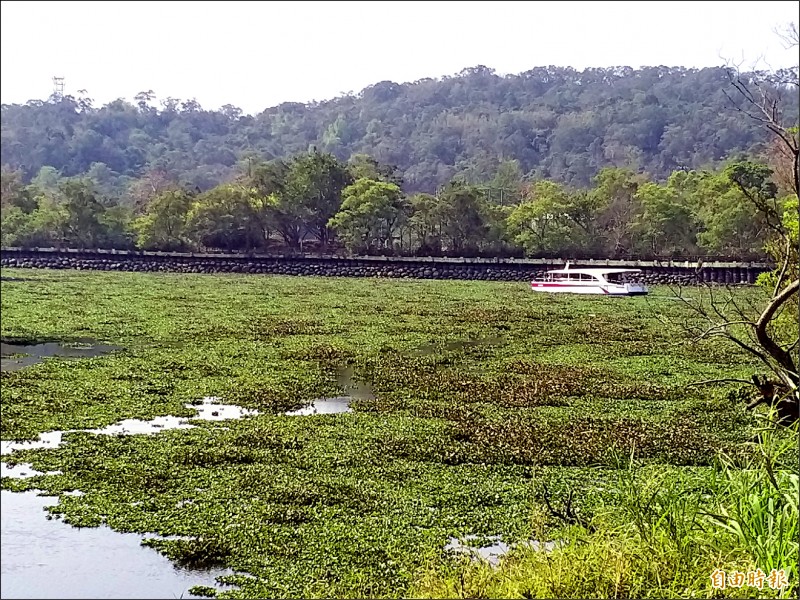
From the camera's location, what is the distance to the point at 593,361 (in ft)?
31.5

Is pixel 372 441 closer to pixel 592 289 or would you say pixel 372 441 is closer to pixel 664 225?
pixel 592 289

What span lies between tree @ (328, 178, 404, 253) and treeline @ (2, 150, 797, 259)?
0.03 metres

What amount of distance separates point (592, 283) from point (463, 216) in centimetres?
664

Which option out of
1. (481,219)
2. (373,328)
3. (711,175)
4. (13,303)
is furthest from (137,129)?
(711,175)

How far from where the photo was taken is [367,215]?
24438mm

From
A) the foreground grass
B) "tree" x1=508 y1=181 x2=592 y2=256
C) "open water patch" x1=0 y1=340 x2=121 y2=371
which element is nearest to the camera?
the foreground grass

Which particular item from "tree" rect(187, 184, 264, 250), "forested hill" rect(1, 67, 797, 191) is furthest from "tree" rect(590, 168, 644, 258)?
"tree" rect(187, 184, 264, 250)

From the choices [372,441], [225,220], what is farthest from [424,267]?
[372,441]

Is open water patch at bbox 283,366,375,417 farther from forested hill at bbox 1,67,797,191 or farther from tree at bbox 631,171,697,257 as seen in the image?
tree at bbox 631,171,697,257

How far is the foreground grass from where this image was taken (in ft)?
12.2

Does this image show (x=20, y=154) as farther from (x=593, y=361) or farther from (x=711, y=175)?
(x=711, y=175)

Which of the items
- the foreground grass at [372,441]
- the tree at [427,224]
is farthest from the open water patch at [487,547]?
the tree at [427,224]

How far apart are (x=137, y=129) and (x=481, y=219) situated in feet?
57.7

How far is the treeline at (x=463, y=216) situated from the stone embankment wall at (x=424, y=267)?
25.4 inches
